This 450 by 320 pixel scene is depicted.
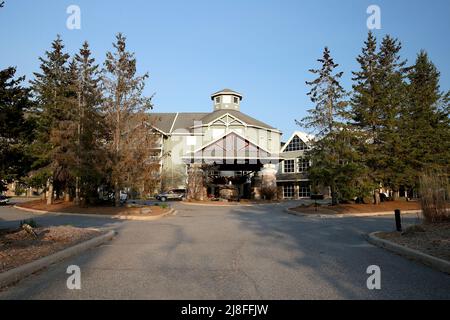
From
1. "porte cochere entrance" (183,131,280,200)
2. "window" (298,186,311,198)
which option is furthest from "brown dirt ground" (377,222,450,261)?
"window" (298,186,311,198)

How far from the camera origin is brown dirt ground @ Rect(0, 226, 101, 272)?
732 cm

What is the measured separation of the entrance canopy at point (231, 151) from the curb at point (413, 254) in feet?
94.1

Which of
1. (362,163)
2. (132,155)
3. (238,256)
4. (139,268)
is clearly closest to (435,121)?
(362,163)

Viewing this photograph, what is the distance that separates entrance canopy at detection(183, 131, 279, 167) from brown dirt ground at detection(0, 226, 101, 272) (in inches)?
1083

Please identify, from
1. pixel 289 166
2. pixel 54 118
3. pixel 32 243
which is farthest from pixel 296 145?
pixel 32 243

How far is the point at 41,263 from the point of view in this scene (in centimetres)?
722

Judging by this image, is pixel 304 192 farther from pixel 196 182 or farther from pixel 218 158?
pixel 196 182

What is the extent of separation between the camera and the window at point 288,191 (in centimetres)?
5244

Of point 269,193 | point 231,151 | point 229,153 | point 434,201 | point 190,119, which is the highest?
point 190,119

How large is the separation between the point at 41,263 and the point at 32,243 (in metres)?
2.33

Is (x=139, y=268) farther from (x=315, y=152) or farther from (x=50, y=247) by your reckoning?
(x=315, y=152)

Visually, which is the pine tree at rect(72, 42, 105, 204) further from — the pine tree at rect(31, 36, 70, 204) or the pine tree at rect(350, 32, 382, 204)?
the pine tree at rect(350, 32, 382, 204)

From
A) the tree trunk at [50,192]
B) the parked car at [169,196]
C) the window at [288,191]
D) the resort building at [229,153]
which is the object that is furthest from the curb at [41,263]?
the window at [288,191]

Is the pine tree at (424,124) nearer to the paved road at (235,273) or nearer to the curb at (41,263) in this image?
the paved road at (235,273)
